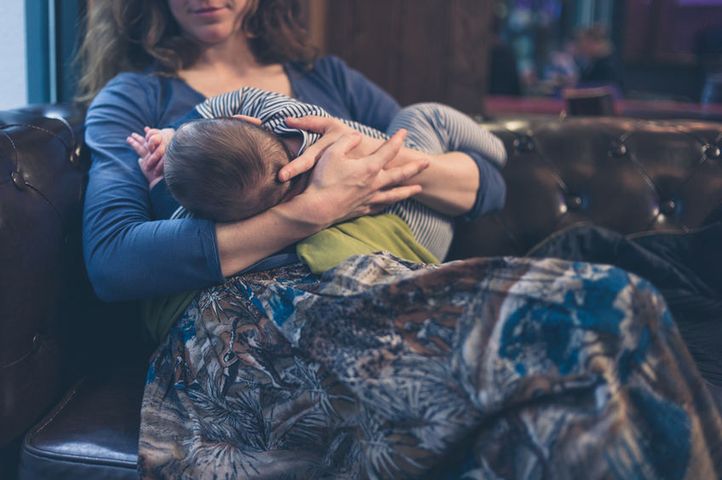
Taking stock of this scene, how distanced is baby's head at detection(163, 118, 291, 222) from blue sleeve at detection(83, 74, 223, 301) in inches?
2.6

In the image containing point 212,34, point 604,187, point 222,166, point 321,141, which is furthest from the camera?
point 604,187

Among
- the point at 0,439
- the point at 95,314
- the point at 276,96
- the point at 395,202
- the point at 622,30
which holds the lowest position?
the point at 0,439

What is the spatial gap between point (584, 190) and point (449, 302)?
98 cm

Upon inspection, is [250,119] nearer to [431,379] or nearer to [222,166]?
[222,166]

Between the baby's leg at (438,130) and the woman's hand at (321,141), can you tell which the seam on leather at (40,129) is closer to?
the woman's hand at (321,141)

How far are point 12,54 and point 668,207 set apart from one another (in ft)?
5.79

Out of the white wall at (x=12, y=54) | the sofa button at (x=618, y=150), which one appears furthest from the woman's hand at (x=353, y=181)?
the white wall at (x=12, y=54)

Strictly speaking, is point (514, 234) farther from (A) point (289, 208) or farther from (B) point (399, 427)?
(B) point (399, 427)

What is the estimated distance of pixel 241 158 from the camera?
47.7 inches

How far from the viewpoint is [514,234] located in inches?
75.4

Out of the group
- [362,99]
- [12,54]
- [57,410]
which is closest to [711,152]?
[362,99]

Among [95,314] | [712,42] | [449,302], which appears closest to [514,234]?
[449,302]

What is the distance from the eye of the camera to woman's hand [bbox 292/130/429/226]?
1342 mm

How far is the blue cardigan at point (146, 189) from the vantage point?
51.6 inches
